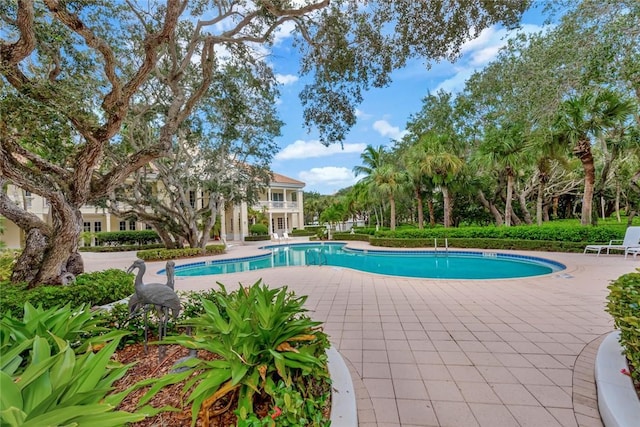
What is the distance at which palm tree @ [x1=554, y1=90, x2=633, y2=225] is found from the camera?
35.0ft

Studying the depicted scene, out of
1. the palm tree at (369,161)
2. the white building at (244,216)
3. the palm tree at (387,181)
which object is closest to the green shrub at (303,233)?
the white building at (244,216)

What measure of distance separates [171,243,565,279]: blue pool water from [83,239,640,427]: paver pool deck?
3123mm

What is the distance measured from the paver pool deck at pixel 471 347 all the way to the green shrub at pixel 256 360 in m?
0.77

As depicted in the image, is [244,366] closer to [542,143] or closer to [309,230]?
[542,143]

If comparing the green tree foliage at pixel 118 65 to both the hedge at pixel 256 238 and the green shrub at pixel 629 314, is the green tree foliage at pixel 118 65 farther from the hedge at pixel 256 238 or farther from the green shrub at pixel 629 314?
the hedge at pixel 256 238

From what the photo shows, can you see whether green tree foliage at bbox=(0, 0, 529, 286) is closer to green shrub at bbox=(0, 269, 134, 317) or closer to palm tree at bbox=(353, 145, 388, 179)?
green shrub at bbox=(0, 269, 134, 317)

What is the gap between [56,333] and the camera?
2301mm

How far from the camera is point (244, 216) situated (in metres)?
28.1

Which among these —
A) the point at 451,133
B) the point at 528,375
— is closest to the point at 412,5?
the point at 528,375

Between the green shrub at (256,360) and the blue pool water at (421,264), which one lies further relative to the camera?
the blue pool water at (421,264)

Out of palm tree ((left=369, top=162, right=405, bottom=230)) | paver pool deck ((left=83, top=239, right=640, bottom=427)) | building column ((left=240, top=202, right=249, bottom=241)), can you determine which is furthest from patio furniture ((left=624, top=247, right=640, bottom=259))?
building column ((left=240, top=202, right=249, bottom=241))

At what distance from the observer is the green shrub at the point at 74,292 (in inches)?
174

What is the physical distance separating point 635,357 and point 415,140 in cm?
2152

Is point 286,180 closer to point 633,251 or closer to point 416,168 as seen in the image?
point 416,168
